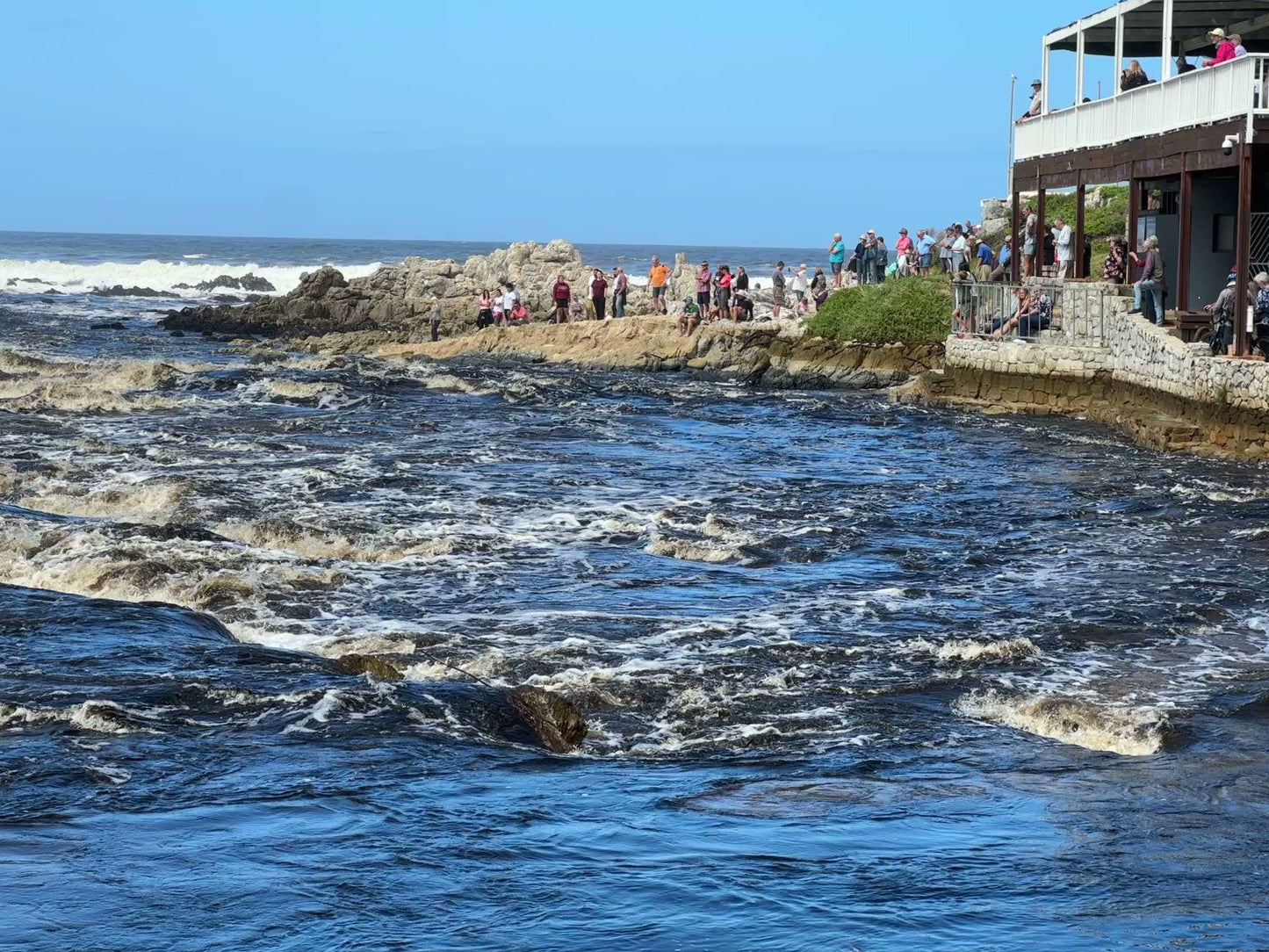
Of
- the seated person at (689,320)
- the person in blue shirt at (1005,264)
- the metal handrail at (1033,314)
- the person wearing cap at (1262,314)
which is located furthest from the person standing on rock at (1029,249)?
the person wearing cap at (1262,314)

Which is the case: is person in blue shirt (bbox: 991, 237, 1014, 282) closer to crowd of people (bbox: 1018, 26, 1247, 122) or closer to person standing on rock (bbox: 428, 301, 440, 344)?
crowd of people (bbox: 1018, 26, 1247, 122)

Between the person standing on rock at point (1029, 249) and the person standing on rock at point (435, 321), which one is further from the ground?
the person standing on rock at point (1029, 249)

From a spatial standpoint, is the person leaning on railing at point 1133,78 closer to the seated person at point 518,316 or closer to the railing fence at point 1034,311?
the railing fence at point 1034,311

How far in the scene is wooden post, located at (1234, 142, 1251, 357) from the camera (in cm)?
2444

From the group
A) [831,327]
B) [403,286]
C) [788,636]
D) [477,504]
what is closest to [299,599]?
[788,636]

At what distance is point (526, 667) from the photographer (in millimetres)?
12680

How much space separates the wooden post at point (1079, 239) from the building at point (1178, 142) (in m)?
0.07

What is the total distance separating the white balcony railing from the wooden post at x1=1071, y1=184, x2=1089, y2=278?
3.08 feet

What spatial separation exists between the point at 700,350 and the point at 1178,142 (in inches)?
625

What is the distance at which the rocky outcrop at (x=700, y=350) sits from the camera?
37312 millimetres

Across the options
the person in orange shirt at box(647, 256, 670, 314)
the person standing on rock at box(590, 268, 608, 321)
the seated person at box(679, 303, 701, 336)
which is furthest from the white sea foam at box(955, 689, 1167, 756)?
the person standing on rock at box(590, 268, 608, 321)

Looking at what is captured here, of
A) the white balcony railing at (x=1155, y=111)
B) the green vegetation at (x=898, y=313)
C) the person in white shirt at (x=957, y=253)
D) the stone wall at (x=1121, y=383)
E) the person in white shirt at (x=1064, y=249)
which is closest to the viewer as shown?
the stone wall at (x=1121, y=383)

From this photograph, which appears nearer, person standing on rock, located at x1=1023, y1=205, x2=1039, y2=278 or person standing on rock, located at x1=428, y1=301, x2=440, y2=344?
person standing on rock, located at x1=1023, y1=205, x2=1039, y2=278

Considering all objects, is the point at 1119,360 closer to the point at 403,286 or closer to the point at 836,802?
the point at 836,802
